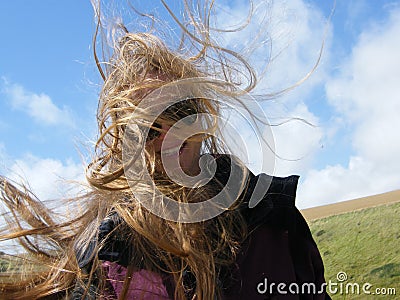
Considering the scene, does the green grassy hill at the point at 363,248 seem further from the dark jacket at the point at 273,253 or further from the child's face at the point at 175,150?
the child's face at the point at 175,150

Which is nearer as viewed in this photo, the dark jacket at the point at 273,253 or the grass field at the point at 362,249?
the dark jacket at the point at 273,253

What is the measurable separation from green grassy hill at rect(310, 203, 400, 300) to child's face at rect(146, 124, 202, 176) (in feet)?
3.47

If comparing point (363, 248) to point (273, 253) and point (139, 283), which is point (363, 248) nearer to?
point (273, 253)

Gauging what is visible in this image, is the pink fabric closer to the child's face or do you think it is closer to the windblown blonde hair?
the windblown blonde hair

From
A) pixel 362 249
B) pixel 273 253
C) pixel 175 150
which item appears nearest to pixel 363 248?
pixel 362 249

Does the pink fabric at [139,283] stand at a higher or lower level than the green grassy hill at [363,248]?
lower

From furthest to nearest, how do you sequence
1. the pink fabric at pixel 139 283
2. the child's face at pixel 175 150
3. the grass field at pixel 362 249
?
1. the grass field at pixel 362 249
2. the child's face at pixel 175 150
3. the pink fabric at pixel 139 283

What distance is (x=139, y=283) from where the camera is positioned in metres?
1.10

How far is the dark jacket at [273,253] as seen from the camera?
110cm

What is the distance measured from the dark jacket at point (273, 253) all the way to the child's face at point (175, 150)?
178 millimetres

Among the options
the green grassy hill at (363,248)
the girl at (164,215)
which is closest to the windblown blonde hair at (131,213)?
the girl at (164,215)

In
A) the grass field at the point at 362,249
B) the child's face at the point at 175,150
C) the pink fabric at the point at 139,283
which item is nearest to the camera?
the pink fabric at the point at 139,283

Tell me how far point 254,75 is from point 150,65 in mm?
319

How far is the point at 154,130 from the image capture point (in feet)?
4.00
